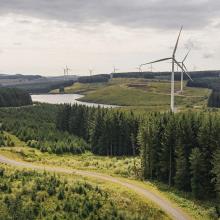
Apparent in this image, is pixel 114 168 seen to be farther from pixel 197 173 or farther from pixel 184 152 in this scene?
pixel 197 173

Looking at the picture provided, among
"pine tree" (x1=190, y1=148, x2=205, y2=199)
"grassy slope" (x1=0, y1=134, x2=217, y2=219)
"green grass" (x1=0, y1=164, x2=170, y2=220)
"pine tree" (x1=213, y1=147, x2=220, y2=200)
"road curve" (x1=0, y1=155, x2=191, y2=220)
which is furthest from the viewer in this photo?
"pine tree" (x1=190, y1=148, x2=205, y2=199)

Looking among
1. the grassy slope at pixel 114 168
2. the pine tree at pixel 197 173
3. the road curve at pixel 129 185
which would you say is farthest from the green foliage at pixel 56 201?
the pine tree at pixel 197 173

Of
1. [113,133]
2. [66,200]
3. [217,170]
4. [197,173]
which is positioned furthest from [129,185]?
[113,133]

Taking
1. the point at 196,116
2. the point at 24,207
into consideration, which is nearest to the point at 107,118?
the point at 196,116

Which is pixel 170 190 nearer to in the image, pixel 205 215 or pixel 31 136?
pixel 205 215

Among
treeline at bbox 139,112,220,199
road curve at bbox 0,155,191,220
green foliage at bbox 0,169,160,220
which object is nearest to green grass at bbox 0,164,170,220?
green foliage at bbox 0,169,160,220

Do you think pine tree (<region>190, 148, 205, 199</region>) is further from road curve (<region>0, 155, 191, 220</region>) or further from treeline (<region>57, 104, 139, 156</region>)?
treeline (<region>57, 104, 139, 156</region>)
